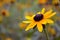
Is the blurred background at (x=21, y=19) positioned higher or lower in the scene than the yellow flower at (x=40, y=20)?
lower

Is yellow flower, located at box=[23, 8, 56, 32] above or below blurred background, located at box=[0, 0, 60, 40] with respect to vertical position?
above

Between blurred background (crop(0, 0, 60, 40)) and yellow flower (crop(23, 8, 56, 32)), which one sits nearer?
yellow flower (crop(23, 8, 56, 32))

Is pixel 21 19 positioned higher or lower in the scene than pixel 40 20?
lower

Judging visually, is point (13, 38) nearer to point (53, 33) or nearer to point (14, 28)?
point (14, 28)

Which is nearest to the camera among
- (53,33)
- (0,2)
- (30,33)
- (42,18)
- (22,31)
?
(42,18)

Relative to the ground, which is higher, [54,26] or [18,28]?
[54,26]

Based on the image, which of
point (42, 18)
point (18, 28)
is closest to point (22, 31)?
point (18, 28)

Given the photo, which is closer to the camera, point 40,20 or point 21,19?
point 40,20

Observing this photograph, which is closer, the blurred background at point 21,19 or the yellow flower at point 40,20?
the yellow flower at point 40,20
